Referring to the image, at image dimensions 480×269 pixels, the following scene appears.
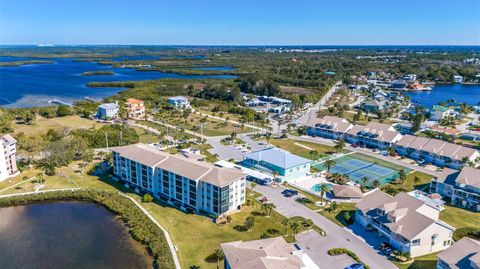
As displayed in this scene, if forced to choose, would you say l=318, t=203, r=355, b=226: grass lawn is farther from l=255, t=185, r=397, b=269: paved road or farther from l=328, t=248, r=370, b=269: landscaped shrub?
l=328, t=248, r=370, b=269: landscaped shrub

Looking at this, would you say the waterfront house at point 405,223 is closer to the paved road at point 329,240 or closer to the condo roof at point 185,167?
the paved road at point 329,240

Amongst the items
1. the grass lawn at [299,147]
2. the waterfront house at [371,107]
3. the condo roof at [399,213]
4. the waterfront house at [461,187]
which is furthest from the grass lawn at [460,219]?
the waterfront house at [371,107]

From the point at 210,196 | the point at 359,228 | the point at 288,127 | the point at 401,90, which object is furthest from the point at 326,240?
the point at 401,90

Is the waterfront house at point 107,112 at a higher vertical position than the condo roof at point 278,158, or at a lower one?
higher

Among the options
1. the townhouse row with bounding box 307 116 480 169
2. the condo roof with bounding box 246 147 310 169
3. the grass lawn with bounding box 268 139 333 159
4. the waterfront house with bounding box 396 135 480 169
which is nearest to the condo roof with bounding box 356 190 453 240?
the condo roof with bounding box 246 147 310 169

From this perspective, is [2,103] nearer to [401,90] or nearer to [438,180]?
[438,180]
